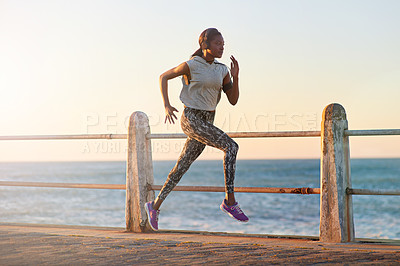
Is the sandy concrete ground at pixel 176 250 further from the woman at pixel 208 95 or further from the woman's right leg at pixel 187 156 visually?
the woman's right leg at pixel 187 156

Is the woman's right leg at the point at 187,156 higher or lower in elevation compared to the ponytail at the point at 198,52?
lower

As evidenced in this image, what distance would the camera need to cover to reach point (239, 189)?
20.1 feet

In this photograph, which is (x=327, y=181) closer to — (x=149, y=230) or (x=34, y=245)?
(x=149, y=230)

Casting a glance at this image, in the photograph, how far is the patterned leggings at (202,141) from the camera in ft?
17.6

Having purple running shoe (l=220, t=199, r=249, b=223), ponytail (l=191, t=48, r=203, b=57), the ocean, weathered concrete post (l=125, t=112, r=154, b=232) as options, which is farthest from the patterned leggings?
the ocean

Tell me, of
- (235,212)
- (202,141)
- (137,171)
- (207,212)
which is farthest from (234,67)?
(207,212)

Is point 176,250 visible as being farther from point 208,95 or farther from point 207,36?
point 207,36

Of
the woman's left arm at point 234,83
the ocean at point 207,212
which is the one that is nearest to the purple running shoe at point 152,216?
the woman's left arm at point 234,83

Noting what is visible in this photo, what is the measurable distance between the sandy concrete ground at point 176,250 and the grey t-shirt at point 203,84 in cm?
137

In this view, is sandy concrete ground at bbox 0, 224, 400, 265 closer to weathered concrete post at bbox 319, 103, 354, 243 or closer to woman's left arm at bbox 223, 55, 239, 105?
weathered concrete post at bbox 319, 103, 354, 243

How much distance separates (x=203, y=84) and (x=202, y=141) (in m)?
0.56

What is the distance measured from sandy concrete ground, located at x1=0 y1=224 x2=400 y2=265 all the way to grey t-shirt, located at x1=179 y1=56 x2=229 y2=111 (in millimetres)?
1374

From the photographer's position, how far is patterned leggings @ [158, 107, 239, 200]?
5355 millimetres

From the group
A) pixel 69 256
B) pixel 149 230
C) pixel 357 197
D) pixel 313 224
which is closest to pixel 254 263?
pixel 69 256
